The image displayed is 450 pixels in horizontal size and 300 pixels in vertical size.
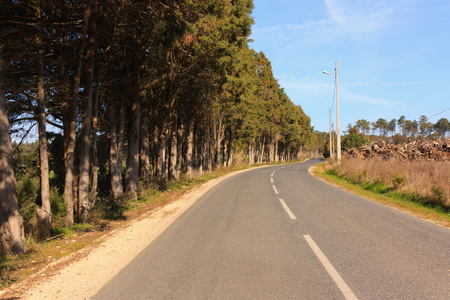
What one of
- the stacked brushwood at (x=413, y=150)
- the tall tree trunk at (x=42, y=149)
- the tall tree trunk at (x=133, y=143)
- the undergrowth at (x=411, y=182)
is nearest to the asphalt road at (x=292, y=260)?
the tall tree trunk at (x=42, y=149)

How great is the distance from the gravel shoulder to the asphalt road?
→ 28 cm

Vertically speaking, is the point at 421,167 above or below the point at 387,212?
above

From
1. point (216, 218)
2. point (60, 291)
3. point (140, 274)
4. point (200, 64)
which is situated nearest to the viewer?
point (60, 291)

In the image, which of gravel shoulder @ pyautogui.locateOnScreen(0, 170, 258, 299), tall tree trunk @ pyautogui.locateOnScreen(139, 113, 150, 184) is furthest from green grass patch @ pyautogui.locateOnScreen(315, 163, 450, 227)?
tall tree trunk @ pyautogui.locateOnScreen(139, 113, 150, 184)

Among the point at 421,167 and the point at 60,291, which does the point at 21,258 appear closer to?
the point at 60,291

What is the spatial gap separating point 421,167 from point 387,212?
6802 millimetres

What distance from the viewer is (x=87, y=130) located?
9125 mm

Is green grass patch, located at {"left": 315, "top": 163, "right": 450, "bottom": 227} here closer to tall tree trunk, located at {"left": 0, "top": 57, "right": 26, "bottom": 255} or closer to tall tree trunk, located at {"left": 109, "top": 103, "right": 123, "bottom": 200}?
tall tree trunk, located at {"left": 0, "top": 57, "right": 26, "bottom": 255}

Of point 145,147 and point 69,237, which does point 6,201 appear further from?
point 145,147

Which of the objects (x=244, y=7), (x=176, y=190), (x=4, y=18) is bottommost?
(x=176, y=190)

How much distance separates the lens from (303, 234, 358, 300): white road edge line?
12.0 ft

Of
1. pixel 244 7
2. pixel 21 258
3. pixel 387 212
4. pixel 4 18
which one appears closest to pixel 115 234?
pixel 21 258

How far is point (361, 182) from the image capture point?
59.8 ft

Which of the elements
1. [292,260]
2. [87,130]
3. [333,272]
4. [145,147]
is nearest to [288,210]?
[292,260]
